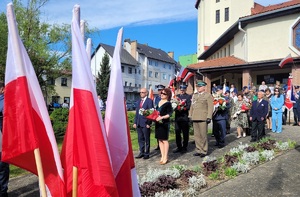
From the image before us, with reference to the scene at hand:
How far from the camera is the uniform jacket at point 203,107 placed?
26.7 feet

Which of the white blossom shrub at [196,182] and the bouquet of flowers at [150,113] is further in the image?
the bouquet of flowers at [150,113]

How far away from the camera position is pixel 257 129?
1028 centimetres

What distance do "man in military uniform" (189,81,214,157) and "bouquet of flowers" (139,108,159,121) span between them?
1.18 m

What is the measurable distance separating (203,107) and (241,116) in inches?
154

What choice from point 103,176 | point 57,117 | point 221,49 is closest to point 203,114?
point 103,176

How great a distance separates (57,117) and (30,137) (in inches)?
470

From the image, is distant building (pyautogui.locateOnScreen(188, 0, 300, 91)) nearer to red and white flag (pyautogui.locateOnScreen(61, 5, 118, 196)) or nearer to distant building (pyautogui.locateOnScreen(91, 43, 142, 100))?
red and white flag (pyautogui.locateOnScreen(61, 5, 118, 196))

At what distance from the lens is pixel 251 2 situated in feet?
117

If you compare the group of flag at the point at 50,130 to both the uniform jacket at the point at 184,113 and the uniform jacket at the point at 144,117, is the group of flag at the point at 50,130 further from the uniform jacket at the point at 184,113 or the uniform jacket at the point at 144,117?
the uniform jacket at the point at 184,113

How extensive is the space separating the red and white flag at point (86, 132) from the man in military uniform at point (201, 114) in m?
6.03

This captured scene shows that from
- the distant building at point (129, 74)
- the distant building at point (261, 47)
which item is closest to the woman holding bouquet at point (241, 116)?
the distant building at point (261, 47)

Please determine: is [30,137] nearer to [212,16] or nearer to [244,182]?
[244,182]

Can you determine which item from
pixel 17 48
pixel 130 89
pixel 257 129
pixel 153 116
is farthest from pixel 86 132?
pixel 130 89

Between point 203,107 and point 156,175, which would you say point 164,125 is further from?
point 156,175
